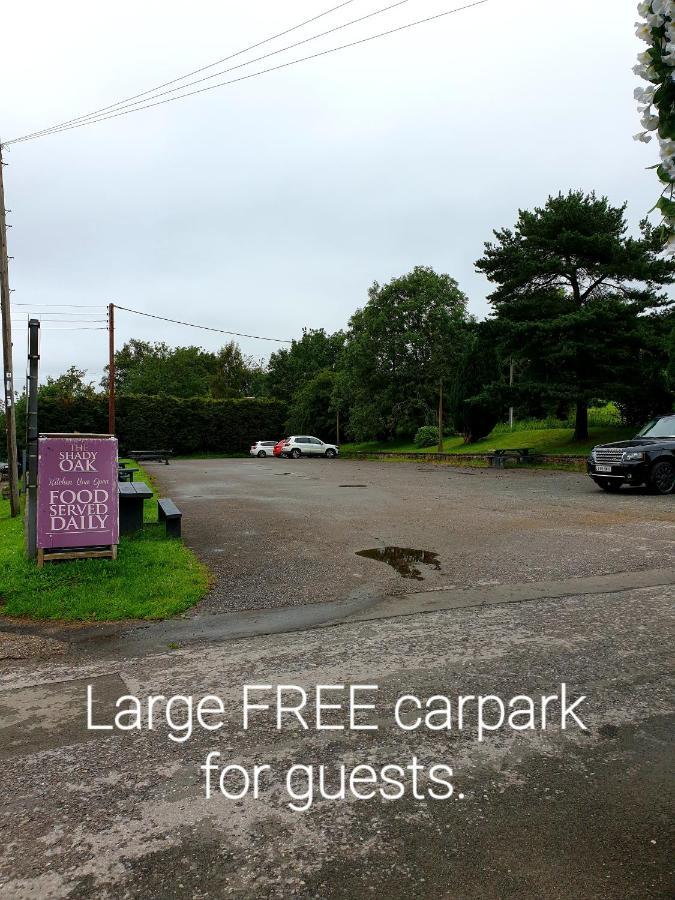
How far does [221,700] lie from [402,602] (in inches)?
101

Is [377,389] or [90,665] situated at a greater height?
[377,389]

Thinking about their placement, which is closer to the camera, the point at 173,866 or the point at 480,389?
the point at 173,866

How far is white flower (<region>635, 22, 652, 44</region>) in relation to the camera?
7.62ft

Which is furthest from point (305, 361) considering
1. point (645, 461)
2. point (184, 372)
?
point (645, 461)

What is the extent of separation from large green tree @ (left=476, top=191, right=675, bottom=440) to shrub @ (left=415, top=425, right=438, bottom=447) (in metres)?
12.4

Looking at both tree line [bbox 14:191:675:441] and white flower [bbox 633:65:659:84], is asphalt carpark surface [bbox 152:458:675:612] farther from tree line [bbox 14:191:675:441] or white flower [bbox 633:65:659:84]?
tree line [bbox 14:191:675:441]

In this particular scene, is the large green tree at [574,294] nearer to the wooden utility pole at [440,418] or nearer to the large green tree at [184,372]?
the wooden utility pole at [440,418]

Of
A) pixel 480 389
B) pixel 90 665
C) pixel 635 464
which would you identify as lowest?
pixel 90 665

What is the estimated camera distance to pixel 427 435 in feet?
130

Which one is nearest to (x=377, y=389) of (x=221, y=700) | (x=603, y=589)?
(x=603, y=589)

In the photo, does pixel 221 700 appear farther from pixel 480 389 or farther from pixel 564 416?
pixel 564 416

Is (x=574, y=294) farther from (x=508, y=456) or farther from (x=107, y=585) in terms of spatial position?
(x=107, y=585)

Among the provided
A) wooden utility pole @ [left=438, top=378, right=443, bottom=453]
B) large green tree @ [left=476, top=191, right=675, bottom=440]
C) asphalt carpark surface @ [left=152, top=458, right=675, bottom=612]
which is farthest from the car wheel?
wooden utility pole @ [left=438, top=378, right=443, bottom=453]

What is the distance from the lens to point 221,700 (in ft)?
11.9
